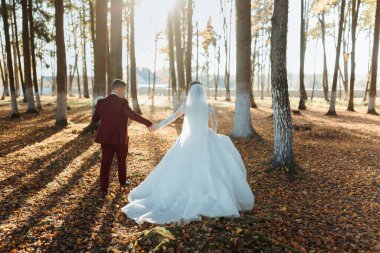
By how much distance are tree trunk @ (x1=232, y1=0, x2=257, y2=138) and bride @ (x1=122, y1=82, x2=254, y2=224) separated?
663 centimetres

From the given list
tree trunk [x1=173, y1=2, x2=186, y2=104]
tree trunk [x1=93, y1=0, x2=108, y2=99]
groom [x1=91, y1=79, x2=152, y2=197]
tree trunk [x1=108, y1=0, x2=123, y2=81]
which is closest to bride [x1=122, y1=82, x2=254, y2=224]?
groom [x1=91, y1=79, x2=152, y2=197]

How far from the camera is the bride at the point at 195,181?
5660 millimetres

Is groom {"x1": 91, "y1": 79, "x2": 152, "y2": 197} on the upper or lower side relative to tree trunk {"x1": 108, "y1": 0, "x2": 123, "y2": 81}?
lower

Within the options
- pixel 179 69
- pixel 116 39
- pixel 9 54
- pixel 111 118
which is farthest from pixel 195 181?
pixel 9 54

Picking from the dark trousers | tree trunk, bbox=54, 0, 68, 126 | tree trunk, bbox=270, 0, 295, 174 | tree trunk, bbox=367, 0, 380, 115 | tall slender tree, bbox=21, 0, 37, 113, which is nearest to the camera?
the dark trousers

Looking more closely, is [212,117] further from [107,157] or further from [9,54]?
[9,54]

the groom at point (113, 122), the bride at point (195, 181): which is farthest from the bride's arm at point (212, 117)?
the groom at point (113, 122)

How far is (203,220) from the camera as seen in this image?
17.9 feet

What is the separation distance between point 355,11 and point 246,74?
1834 cm

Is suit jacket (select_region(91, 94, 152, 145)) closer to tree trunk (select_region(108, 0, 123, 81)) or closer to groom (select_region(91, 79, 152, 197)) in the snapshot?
groom (select_region(91, 79, 152, 197))

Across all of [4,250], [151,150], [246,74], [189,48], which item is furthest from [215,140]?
[189,48]

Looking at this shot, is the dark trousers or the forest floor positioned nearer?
the forest floor

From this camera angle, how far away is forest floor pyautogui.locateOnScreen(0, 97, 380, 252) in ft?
16.3

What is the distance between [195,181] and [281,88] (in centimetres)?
403
